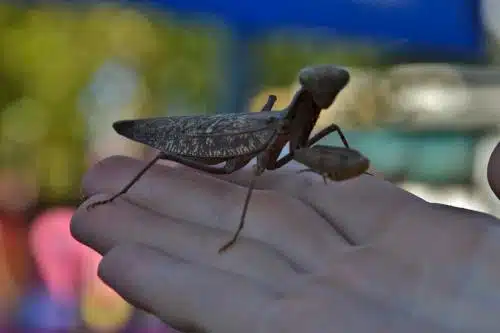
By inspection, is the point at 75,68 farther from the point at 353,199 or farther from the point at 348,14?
the point at 353,199

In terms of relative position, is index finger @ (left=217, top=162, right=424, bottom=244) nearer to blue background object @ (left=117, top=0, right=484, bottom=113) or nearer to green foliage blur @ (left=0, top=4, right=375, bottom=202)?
blue background object @ (left=117, top=0, right=484, bottom=113)

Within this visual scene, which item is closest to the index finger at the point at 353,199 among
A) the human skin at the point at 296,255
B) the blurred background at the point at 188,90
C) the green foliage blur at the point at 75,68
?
the human skin at the point at 296,255

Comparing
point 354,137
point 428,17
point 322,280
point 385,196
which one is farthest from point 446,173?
point 322,280

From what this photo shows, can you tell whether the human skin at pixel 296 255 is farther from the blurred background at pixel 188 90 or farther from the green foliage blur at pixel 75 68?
the green foliage blur at pixel 75 68

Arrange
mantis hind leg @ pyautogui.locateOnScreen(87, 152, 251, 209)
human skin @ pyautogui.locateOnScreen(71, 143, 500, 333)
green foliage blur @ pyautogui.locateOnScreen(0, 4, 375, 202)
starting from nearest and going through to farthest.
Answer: human skin @ pyautogui.locateOnScreen(71, 143, 500, 333), mantis hind leg @ pyautogui.locateOnScreen(87, 152, 251, 209), green foliage blur @ pyautogui.locateOnScreen(0, 4, 375, 202)

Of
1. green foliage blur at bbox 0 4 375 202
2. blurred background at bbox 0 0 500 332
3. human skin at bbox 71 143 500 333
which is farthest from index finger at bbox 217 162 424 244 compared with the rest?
green foliage blur at bbox 0 4 375 202

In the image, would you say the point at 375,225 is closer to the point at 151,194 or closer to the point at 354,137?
the point at 151,194
